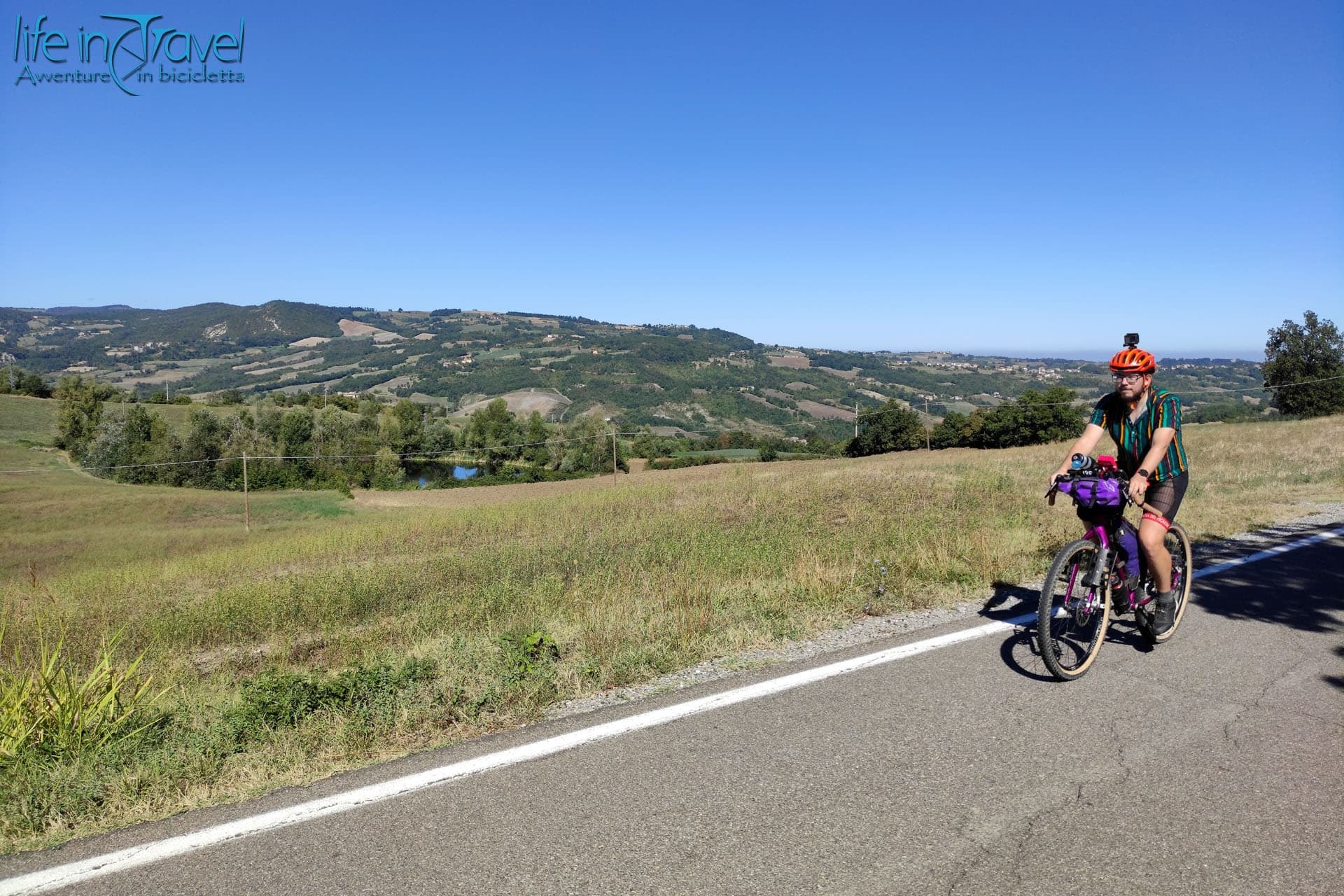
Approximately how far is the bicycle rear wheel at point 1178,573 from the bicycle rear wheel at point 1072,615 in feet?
1.67

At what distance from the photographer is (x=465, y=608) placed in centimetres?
631

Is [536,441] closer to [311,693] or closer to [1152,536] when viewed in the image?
[311,693]

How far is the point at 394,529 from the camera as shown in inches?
635

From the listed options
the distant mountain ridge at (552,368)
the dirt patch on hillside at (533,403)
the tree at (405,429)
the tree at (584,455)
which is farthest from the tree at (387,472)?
the dirt patch on hillside at (533,403)

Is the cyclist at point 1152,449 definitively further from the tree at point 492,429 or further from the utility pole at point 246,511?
the tree at point 492,429

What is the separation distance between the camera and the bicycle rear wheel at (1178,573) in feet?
15.9

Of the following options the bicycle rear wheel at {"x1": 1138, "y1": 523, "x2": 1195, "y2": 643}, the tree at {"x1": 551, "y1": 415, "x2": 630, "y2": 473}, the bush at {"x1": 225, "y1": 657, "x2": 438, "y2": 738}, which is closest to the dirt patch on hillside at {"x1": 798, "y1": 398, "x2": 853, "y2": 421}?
the tree at {"x1": 551, "y1": 415, "x2": 630, "y2": 473}

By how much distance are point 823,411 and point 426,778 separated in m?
101

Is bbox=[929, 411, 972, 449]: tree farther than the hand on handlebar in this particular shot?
Yes

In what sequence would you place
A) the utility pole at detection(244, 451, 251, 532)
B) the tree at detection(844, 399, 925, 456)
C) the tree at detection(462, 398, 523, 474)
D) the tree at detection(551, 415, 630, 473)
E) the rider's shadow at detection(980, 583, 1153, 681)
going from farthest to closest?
the tree at detection(462, 398, 523, 474)
the tree at detection(844, 399, 925, 456)
the tree at detection(551, 415, 630, 473)
the utility pole at detection(244, 451, 251, 532)
the rider's shadow at detection(980, 583, 1153, 681)

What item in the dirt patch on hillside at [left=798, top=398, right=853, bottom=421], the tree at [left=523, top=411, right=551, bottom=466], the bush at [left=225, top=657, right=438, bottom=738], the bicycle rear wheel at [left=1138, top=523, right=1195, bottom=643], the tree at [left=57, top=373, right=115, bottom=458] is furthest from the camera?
the dirt patch on hillside at [left=798, top=398, right=853, bottom=421]

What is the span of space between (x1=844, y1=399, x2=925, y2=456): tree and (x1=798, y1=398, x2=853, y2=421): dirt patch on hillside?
38059mm

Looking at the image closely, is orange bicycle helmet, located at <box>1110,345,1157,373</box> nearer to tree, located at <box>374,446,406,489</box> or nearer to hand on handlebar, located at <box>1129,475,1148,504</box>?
hand on handlebar, located at <box>1129,475,1148,504</box>

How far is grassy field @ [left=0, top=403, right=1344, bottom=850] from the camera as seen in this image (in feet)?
11.2
